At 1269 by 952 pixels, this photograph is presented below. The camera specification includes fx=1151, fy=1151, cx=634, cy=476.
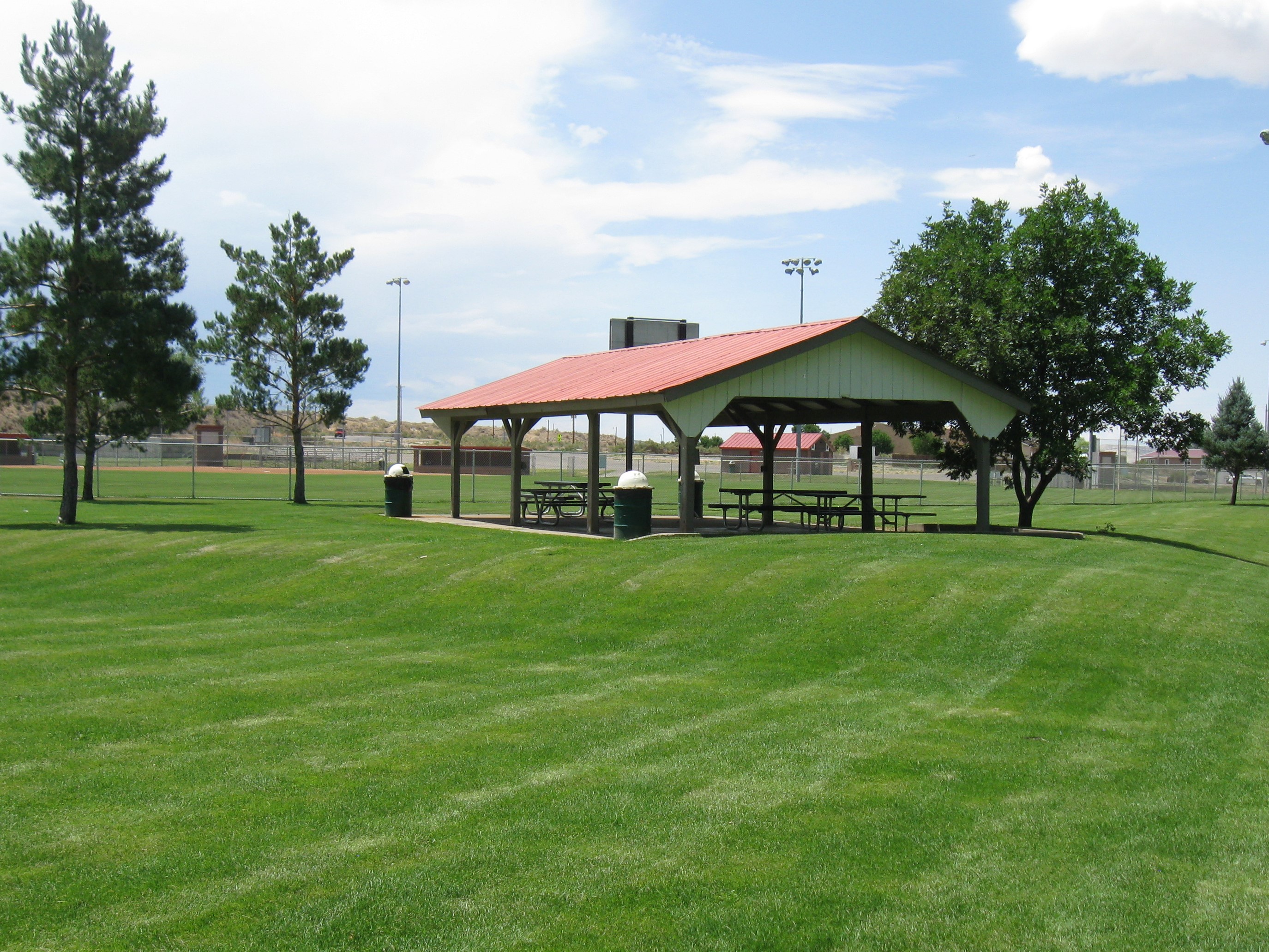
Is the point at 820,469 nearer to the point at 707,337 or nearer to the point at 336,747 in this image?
the point at 707,337

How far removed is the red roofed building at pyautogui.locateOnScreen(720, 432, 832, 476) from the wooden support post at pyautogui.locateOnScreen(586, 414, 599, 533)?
24.5m

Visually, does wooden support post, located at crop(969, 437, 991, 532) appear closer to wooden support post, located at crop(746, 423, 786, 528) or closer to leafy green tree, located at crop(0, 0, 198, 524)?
wooden support post, located at crop(746, 423, 786, 528)

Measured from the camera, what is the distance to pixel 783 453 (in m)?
86.2

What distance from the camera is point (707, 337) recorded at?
2309 centimetres

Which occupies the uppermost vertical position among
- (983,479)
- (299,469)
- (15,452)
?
(15,452)

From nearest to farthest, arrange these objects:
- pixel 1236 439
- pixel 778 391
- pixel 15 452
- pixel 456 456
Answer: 1. pixel 778 391
2. pixel 456 456
3. pixel 1236 439
4. pixel 15 452

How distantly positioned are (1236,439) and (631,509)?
38299 mm

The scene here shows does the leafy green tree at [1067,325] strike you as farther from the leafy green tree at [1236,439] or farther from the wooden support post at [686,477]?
the leafy green tree at [1236,439]

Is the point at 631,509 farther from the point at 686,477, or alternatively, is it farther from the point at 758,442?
the point at 758,442

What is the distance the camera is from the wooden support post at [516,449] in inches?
906

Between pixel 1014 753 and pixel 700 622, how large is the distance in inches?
192

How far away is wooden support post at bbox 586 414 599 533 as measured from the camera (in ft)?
64.6

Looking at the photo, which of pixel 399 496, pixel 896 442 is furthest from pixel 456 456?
pixel 896 442

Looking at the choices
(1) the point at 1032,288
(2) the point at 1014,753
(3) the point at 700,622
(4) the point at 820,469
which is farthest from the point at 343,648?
(4) the point at 820,469
